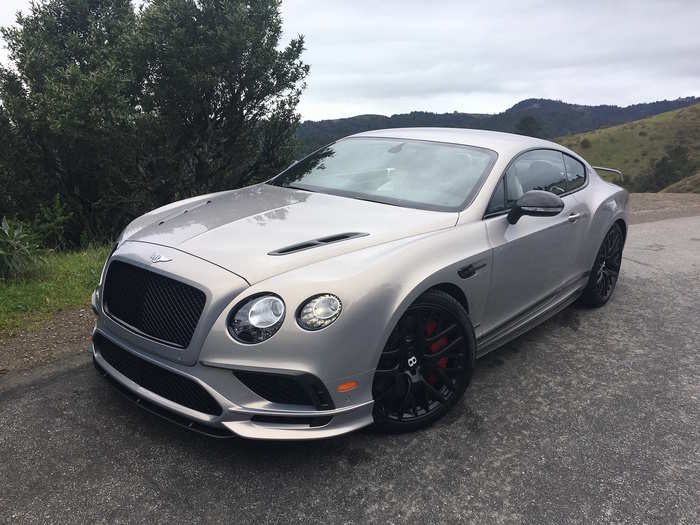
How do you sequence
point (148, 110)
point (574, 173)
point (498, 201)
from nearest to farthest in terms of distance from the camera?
point (498, 201) < point (574, 173) < point (148, 110)

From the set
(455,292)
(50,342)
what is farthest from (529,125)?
(50,342)

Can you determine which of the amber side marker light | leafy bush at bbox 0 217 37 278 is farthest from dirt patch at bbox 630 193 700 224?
leafy bush at bbox 0 217 37 278

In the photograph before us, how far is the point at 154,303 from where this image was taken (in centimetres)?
259

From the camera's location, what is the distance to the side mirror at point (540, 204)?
10.8ft

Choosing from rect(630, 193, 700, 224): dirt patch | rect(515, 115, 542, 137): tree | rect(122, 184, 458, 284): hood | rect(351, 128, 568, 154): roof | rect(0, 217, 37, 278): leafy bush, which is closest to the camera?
rect(122, 184, 458, 284): hood

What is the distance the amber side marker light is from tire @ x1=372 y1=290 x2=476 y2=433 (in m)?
0.17

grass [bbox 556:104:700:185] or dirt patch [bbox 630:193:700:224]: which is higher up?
dirt patch [bbox 630:193:700:224]

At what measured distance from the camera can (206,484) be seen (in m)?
2.44

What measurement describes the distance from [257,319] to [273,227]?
735 mm

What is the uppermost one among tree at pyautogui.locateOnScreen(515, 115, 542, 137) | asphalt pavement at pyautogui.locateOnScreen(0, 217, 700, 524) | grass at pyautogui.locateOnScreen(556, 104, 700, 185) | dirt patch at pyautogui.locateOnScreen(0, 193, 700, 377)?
dirt patch at pyautogui.locateOnScreen(0, 193, 700, 377)

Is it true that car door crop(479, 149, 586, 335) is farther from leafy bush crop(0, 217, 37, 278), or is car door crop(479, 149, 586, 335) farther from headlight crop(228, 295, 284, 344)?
leafy bush crop(0, 217, 37, 278)

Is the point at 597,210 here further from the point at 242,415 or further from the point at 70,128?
the point at 70,128

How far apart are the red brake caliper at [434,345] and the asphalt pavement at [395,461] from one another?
0.86ft

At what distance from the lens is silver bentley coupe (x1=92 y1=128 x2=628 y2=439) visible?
2.40 metres
